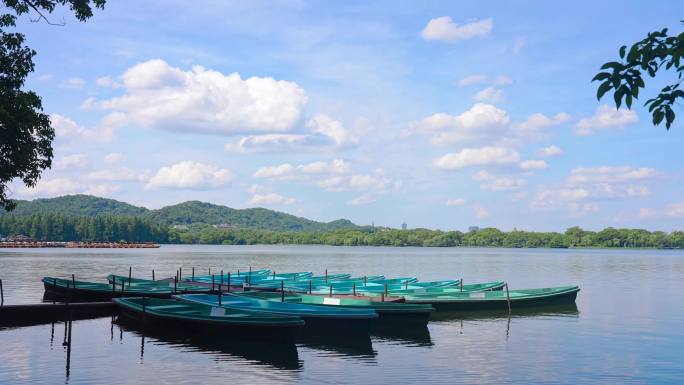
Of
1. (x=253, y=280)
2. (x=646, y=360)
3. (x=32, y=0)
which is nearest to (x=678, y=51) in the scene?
(x=32, y=0)

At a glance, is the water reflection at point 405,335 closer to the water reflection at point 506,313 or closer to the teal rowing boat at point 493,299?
the water reflection at point 506,313

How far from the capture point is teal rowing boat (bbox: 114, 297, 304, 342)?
2775 centimetres

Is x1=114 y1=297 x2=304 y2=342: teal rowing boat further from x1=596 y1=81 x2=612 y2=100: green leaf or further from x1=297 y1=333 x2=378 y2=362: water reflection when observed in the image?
x1=596 y1=81 x2=612 y2=100: green leaf

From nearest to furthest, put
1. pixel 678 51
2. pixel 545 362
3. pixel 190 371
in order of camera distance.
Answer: pixel 678 51 < pixel 190 371 < pixel 545 362

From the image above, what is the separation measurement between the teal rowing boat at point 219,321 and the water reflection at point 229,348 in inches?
15.3

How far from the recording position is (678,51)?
6.46 metres

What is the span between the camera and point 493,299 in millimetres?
44188

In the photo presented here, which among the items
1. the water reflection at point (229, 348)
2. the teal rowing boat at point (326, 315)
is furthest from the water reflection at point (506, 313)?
the water reflection at point (229, 348)

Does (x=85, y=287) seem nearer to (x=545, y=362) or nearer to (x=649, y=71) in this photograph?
(x=545, y=362)

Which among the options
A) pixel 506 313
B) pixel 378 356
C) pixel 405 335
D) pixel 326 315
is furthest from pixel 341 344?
pixel 506 313

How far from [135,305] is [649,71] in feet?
103

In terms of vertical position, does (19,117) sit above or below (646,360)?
above

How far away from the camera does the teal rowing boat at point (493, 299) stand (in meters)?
42.1

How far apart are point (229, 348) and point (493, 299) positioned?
73.1ft
